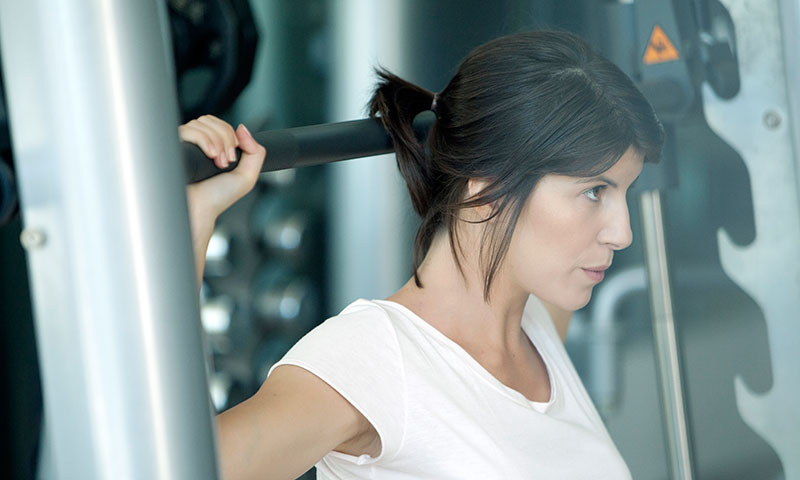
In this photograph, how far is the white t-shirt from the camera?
68 centimetres

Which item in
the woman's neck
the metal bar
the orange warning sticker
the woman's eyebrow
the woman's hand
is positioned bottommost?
the metal bar

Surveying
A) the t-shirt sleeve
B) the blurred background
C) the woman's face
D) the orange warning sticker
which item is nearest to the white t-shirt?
the t-shirt sleeve

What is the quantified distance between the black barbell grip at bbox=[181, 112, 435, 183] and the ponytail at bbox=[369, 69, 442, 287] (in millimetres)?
29

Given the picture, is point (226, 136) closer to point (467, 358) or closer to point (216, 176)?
point (216, 176)

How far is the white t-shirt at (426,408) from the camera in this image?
0.68m

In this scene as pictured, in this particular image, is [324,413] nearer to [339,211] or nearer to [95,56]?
[95,56]

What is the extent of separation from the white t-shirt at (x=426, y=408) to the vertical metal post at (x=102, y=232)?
37cm

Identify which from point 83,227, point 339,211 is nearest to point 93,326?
point 83,227

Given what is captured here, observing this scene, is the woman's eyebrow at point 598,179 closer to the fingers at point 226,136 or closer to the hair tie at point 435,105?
the hair tie at point 435,105

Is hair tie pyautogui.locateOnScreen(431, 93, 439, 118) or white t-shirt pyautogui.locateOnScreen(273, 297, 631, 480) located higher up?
hair tie pyautogui.locateOnScreen(431, 93, 439, 118)

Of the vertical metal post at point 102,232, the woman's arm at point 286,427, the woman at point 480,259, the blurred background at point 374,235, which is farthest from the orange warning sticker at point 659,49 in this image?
the vertical metal post at point 102,232

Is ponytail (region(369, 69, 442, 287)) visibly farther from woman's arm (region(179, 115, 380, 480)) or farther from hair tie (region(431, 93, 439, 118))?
woman's arm (region(179, 115, 380, 480))

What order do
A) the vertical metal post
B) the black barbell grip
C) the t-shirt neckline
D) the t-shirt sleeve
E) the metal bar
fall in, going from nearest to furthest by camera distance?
the vertical metal post
the black barbell grip
the t-shirt sleeve
the t-shirt neckline
the metal bar

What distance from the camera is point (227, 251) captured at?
1.76 metres
